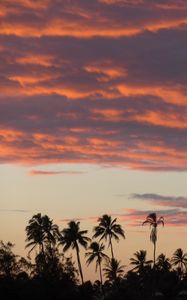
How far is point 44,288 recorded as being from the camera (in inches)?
4444

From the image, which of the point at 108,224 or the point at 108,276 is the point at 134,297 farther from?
the point at 108,276

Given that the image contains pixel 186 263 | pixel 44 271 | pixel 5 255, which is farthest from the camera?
pixel 186 263

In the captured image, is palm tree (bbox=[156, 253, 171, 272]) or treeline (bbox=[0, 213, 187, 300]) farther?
palm tree (bbox=[156, 253, 171, 272])

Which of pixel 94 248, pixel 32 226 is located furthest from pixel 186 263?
pixel 32 226

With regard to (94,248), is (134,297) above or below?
below

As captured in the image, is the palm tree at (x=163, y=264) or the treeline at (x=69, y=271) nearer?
the treeline at (x=69, y=271)

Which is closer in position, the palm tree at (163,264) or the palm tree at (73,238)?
the palm tree at (73,238)

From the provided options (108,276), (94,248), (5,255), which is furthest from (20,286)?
(108,276)

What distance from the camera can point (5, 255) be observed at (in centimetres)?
13400

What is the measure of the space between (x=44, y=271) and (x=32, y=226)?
21968 millimetres

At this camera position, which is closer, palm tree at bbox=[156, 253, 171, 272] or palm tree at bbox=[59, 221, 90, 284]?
palm tree at bbox=[59, 221, 90, 284]

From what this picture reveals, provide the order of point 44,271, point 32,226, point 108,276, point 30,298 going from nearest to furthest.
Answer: point 30,298 → point 44,271 → point 32,226 → point 108,276

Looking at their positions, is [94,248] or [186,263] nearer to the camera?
[94,248]

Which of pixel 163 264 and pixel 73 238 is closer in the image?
pixel 73 238
